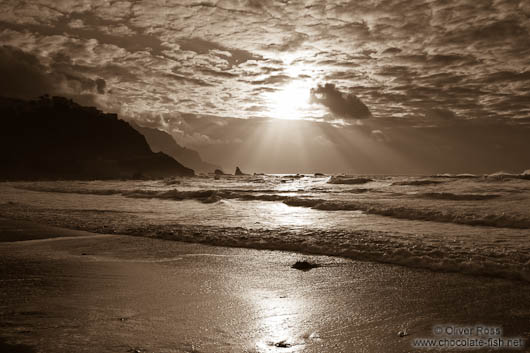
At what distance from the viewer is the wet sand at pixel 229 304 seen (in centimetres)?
426

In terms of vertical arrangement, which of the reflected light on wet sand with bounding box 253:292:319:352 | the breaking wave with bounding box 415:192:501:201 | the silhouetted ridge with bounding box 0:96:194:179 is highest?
the silhouetted ridge with bounding box 0:96:194:179

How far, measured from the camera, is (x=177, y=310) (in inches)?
211

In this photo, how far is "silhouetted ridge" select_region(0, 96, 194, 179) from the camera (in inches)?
4601

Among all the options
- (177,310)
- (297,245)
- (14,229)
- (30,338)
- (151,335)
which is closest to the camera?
(30,338)

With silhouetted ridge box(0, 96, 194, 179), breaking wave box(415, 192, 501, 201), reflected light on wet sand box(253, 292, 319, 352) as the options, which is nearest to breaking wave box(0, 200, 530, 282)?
reflected light on wet sand box(253, 292, 319, 352)

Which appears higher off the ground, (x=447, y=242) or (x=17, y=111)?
(x=17, y=111)

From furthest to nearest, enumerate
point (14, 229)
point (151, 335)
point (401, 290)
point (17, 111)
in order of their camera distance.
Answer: point (17, 111) → point (14, 229) → point (401, 290) → point (151, 335)

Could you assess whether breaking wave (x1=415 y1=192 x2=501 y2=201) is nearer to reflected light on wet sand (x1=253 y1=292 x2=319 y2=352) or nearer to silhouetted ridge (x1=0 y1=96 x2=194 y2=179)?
reflected light on wet sand (x1=253 y1=292 x2=319 y2=352)

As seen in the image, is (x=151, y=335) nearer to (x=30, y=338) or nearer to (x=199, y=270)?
(x=30, y=338)

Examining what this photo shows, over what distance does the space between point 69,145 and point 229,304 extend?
143938 millimetres

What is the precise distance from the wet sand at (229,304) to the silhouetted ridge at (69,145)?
114 metres

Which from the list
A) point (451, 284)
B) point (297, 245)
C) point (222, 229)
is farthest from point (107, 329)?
point (222, 229)

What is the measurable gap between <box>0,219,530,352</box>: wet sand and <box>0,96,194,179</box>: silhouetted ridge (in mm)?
113639

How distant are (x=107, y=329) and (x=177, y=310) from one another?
1.11 metres
